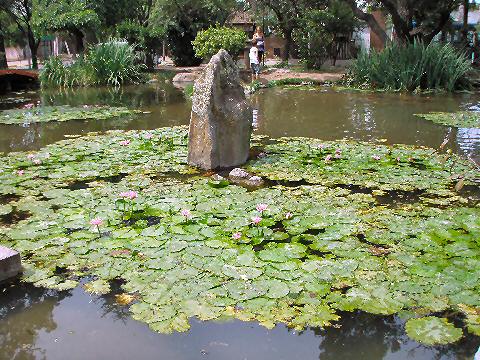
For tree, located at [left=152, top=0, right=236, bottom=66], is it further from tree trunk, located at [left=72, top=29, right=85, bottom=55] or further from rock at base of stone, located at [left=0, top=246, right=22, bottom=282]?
rock at base of stone, located at [left=0, top=246, right=22, bottom=282]

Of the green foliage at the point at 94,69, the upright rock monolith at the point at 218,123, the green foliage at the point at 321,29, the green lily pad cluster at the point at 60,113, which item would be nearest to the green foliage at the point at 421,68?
the green foliage at the point at 321,29

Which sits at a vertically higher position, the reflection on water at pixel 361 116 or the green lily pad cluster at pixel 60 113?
the green lily pad cluster at pixel 60 113

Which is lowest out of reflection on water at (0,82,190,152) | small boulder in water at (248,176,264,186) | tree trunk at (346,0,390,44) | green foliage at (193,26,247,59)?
small boulder in water at (248,176,264,186)

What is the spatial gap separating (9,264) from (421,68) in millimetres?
Answer: 13286

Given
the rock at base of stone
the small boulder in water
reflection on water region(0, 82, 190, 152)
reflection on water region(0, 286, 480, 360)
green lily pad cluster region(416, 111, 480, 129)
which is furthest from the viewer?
green lily pad cluster region(416, 111, 480, 129)

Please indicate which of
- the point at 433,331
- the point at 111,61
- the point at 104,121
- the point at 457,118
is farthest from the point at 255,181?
Answer: the point at 111,61

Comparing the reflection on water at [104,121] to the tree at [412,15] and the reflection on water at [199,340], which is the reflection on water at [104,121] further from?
the tree at [412,15]

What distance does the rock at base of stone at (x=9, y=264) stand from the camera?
3238 mm

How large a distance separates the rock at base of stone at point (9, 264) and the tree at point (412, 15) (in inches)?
585

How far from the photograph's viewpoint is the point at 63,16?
1762 cm

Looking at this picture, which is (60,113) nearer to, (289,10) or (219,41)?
(219,41)

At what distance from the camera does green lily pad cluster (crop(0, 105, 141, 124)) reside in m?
10.0

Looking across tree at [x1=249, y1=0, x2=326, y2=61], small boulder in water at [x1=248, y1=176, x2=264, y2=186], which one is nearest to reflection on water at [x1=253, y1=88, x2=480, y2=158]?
small boulder in water at [x1=248, y1=176, x2=264, y2=186]

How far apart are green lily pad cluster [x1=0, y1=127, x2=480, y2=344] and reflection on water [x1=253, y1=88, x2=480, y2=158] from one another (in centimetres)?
202
